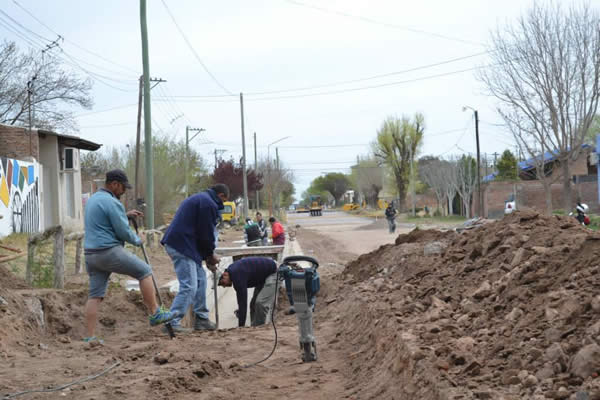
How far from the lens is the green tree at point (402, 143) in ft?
228

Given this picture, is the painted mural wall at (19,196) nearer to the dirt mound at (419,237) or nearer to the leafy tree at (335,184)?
the dirt mound at (419,237)

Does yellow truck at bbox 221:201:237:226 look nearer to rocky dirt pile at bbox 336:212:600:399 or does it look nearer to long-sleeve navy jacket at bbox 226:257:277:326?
long-sleeve navy jacket at bbox 226:257:277:326

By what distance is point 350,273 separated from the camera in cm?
1325

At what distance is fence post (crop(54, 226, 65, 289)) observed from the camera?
10750 millimetres

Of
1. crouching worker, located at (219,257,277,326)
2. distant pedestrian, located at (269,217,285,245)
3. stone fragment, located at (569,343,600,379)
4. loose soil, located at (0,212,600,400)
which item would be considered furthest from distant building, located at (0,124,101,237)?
stone fragment, located at (569,343,600,379)

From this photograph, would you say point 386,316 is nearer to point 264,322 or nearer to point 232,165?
point 264,322

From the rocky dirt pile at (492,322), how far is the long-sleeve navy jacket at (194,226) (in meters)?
1.95

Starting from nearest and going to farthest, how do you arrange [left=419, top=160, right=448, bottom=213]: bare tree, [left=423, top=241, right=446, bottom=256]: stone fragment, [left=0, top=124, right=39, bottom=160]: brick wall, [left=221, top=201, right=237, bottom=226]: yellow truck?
[left=423, top=241, right=446, bottom=256]: stone fragment, [left=0, top=124, right=39, bottom=160]: brick wall, [left=221, top=201, right=237, bottom=226]: yellow truck, [left=419, top=160, right=448, bottom=213]: bare tree

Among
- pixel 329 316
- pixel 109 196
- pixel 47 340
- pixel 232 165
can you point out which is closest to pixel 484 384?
pixel 109 196

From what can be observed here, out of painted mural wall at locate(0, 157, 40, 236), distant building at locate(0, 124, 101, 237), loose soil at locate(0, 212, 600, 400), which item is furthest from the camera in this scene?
distant building at locate(0, 124, 101, 237)

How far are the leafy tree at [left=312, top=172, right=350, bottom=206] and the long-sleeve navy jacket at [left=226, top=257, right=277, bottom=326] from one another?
130907 millimetres

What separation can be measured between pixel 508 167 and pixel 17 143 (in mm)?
42743

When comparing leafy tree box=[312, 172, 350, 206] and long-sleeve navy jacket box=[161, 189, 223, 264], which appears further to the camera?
leafy tree box=[312, 172, 350, 206]

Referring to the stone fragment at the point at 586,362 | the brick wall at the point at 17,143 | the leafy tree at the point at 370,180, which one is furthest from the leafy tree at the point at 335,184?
the stone fragment at the point at 586,362
